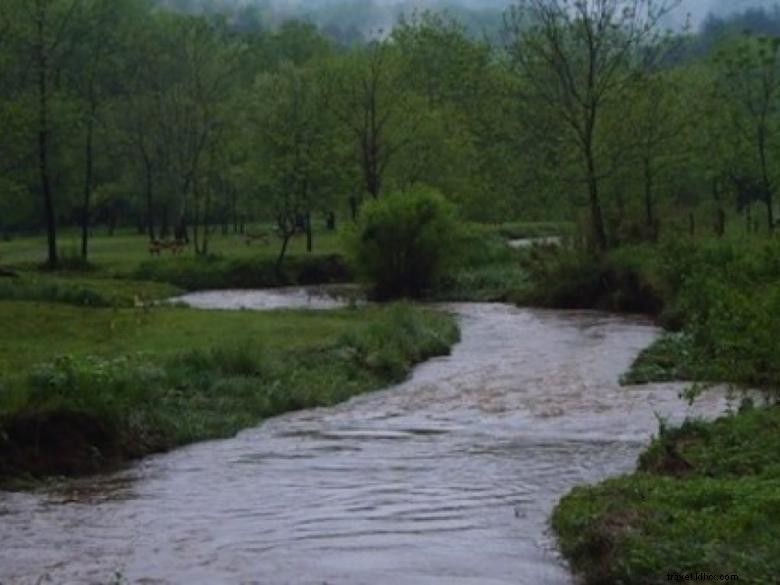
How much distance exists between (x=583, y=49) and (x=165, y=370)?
31.1 metres

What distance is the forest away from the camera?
1502 centimetres

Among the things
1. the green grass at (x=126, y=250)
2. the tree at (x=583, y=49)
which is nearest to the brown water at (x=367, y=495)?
the tree at (x=583, y=49)

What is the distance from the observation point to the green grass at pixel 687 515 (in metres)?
9.41

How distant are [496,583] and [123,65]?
67265 millimetres

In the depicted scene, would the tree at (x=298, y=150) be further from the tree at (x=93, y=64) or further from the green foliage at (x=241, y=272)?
the tree at (x=93, y=64)

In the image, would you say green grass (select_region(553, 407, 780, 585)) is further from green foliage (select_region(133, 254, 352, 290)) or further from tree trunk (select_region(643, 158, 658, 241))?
green foliage (select_region(133, 254, 352, 290))

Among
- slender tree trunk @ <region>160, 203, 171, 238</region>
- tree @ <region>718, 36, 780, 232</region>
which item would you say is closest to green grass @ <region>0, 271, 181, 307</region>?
tree @ <region>718, 36, 780, 232</region>

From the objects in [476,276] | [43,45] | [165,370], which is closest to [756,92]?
[476,276]

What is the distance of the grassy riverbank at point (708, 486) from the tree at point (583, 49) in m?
22.5

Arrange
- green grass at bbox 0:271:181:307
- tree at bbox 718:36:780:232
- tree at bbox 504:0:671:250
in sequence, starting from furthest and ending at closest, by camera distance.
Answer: tree at bbox 718:36:780:232 → tree at bbox 504:0:671:250 → green grass at bbox 0:271:181:307

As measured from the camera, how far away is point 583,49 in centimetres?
4681

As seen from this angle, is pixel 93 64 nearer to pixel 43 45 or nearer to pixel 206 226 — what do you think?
pixel 43 45

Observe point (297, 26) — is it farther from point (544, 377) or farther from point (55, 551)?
point (55, 551)

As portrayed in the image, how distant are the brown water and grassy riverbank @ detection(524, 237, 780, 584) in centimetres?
56
